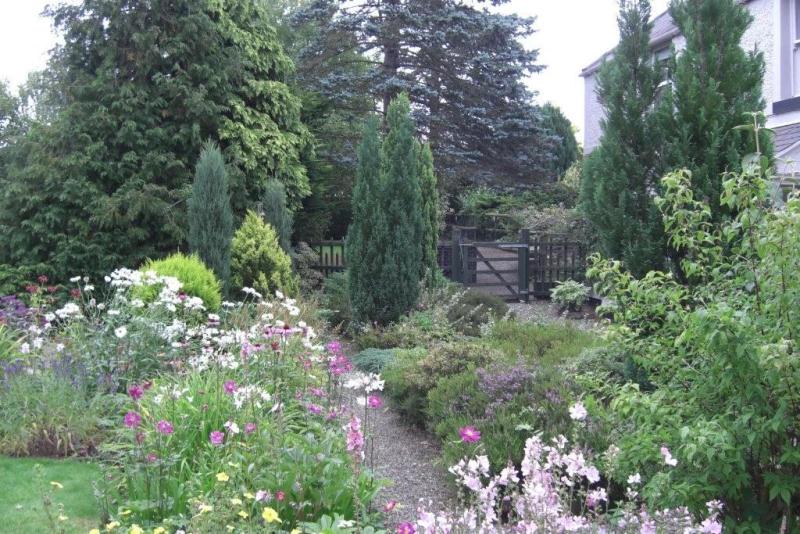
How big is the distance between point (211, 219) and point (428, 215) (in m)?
3.52

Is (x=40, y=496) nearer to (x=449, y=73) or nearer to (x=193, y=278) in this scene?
(x=193, y=278)

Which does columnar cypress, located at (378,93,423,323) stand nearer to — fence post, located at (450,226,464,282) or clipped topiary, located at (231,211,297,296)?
clipped topiary, located at (231,211,297,296)

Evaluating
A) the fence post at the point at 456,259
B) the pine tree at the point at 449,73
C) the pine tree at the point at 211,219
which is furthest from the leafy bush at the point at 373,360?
the pine tree at the point at 449,73

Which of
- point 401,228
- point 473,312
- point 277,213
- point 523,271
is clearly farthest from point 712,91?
point 523,271

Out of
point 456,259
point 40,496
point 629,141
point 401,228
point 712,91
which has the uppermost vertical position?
point 712,91

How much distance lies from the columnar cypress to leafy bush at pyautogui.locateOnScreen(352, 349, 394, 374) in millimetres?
1812

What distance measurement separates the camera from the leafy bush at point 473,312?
9.70 m

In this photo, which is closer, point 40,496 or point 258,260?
point 40,496

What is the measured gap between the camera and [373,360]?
8.10 m

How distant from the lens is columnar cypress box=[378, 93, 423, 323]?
33.3ft

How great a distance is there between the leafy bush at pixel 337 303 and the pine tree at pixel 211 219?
1.77 m

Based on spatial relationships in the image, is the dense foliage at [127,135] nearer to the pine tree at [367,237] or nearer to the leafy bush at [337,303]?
the leafy bush at [337,303]

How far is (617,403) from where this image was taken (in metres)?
2.97

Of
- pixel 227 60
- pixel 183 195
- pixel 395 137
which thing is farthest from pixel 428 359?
pixel 227 60
